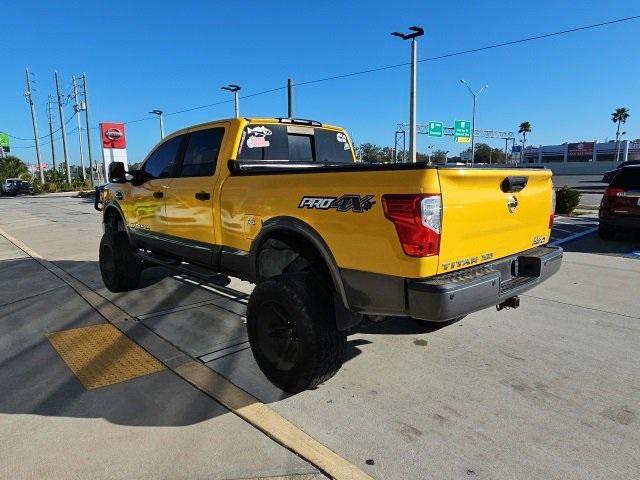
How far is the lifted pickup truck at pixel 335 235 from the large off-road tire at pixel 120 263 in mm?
1323

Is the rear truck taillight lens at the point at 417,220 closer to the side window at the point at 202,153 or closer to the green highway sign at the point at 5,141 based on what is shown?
the side window at the point at 202,153

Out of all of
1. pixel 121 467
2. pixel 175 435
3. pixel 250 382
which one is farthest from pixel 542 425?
pixel 121 467

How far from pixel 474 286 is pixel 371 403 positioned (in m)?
1.09

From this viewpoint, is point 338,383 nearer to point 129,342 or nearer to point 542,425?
point 542,425

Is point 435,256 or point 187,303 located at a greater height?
point 435,256

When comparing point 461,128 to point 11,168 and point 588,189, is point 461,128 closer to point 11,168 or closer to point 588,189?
point 588,189

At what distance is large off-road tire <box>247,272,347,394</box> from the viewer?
9.93ft

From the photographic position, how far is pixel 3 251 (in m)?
9.77

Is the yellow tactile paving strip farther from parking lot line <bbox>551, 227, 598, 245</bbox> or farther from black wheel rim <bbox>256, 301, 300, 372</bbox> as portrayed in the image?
parking lot line <bbox>551, 227, 598, 245</bbox>

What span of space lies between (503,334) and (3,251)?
32.5ft

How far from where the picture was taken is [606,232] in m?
10.1

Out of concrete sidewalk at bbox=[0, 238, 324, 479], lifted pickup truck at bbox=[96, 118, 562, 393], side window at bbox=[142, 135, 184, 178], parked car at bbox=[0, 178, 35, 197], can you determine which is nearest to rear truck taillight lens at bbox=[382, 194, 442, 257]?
lifted pickup truck at bbox=[96, 118, 562, 393]

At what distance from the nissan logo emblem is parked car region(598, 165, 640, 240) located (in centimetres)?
3820

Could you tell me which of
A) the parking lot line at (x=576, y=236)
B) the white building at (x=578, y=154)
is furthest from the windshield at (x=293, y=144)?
the white building at (x=578, y=154)
